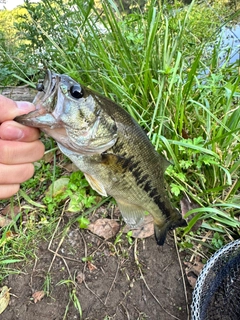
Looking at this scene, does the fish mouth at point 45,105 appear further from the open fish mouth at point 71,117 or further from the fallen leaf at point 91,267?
the fallen leaf at point 91,267

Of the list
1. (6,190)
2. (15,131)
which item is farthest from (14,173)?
(15,131)

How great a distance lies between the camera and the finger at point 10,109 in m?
1.10

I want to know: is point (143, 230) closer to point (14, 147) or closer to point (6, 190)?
point (6, 190)

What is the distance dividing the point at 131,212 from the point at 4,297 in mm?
919

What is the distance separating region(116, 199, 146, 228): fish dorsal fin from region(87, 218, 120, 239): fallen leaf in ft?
1.12

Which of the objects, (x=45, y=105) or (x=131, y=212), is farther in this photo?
(x=131, y=212)

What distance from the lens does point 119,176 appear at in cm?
150

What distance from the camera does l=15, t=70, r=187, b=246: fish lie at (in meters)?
1.14

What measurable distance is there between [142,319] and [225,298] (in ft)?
1.74

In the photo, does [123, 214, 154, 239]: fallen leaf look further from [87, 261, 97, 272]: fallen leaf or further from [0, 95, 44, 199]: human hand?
[0, 95, 44, 199]: human hand

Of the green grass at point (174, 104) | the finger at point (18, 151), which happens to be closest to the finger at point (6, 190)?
the finger at point (18, 151)

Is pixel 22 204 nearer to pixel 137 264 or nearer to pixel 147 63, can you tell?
pixel 137 264

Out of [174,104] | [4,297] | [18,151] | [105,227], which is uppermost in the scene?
[18,151]

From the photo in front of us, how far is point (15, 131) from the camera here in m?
1.13
